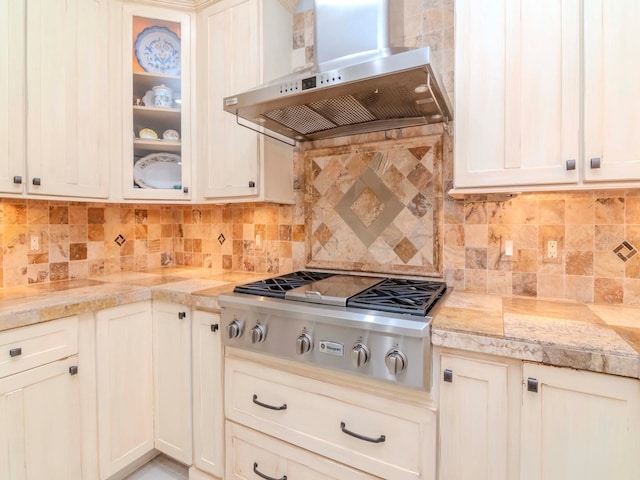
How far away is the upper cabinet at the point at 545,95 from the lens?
1140mm

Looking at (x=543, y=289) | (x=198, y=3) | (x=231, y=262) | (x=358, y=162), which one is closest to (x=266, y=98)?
(x=358, y=162)

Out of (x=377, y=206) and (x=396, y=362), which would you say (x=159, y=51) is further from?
(x=396, y=362)

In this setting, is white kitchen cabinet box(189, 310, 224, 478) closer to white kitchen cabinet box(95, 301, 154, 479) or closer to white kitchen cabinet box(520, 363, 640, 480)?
white kitchen cabinet box(95, 301, 154, 479)

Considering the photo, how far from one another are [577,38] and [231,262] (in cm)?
221

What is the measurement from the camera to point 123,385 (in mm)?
1744

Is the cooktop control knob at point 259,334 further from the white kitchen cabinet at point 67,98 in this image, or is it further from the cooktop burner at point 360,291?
the white kitchen cabinet at point 67,98

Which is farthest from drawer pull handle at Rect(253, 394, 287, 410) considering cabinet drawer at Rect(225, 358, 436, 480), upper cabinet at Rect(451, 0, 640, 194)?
upper cabinet at Rect(451, 0, 640, 194)

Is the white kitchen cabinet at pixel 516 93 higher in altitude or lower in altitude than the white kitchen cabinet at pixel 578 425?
higher

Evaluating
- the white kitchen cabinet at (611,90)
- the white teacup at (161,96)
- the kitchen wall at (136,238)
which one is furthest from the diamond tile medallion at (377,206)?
the white teacup at (161,96)

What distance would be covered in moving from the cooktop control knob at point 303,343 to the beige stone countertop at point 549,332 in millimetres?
471

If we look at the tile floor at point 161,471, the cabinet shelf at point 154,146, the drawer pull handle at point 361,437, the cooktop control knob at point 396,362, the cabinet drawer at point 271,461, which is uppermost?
the cabinet shelf at point 154,146

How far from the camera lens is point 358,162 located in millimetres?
1942

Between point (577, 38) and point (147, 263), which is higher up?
point (577, 38)

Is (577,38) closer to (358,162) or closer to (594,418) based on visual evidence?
(358,162)
